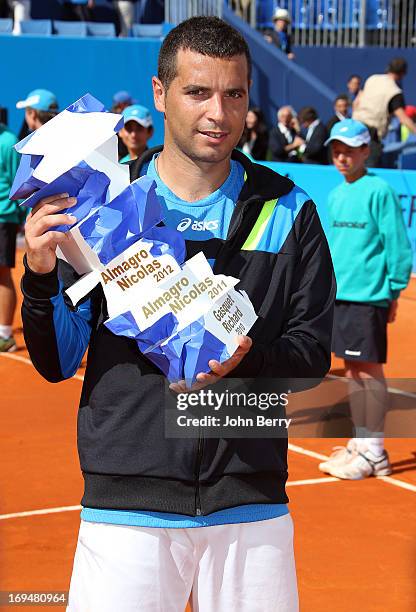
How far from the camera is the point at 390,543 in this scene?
21.0 ft

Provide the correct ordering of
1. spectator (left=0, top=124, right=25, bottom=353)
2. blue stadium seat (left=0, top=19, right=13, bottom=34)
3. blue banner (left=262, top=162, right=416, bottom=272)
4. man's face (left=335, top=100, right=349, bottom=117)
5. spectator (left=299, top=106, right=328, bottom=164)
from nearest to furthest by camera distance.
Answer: spectator (left=0, top=124, right=25, bottom=353)
blue banner (left=262, top=162, right=416, bottom=272)
spectator (left=299, top=106, right=328, bottom=164)
man's face (left=335, top=100, right=349, bottom=117)
blue stadium seat (left=0, top=19, right=13, bottom=34)

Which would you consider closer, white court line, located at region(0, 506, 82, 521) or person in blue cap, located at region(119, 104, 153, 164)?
white court line, located at region(0, 506, 82, 521)

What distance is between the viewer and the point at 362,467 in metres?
7.58

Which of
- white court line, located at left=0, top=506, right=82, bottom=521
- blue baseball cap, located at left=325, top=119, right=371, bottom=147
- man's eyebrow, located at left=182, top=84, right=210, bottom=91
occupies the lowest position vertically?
white court line, located at left=0, top=506, right=82, bottom=521

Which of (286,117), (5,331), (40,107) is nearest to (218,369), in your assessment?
(40,107)

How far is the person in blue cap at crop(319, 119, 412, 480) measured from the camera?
756 centimetres

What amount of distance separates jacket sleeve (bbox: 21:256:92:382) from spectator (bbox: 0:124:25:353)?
7.99 meters

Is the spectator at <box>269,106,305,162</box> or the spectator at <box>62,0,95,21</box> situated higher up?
the spectator at <box>62,0,95,21</box>

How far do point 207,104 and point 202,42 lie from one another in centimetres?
18

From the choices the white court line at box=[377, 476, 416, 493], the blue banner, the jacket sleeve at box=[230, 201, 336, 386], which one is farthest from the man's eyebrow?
the blue banner

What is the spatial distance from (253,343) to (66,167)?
28.1 inches

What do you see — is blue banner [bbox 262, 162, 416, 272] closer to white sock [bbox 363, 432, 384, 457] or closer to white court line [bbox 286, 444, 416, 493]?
white court line [bbox 286, 444, 416, 493]

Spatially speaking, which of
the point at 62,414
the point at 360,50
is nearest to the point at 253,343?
the point at 62,414

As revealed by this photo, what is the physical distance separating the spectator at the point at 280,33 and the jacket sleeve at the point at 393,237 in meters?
17.9
